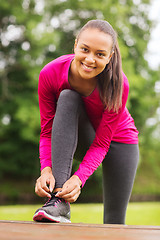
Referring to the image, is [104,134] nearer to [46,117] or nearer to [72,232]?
[46,117]

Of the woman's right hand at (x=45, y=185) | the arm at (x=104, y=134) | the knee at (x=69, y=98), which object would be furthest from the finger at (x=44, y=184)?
the knee at (x=69, y=98)

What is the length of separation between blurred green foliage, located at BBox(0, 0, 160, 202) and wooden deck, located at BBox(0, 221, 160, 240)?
8755 mm

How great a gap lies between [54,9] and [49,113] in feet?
35.2

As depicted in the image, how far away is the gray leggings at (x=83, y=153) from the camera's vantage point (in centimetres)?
153

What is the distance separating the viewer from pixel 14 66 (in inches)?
448

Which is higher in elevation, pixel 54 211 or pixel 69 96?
pixel 69 96

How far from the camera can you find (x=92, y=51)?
4.97ft

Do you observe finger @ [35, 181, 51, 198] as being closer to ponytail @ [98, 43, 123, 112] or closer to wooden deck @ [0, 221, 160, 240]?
wooden deck @ [0, 221, 160, 240]

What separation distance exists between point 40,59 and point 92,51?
978cm

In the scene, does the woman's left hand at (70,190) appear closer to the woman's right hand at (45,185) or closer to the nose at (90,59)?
the woman's right hand at (45,185)

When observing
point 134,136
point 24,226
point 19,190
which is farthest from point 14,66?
point 24,226

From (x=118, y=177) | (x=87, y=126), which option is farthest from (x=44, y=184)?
(x=118, y=177)

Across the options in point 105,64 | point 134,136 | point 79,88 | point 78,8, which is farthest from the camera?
point 78,8

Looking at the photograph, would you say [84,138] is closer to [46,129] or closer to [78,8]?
[46,129]
